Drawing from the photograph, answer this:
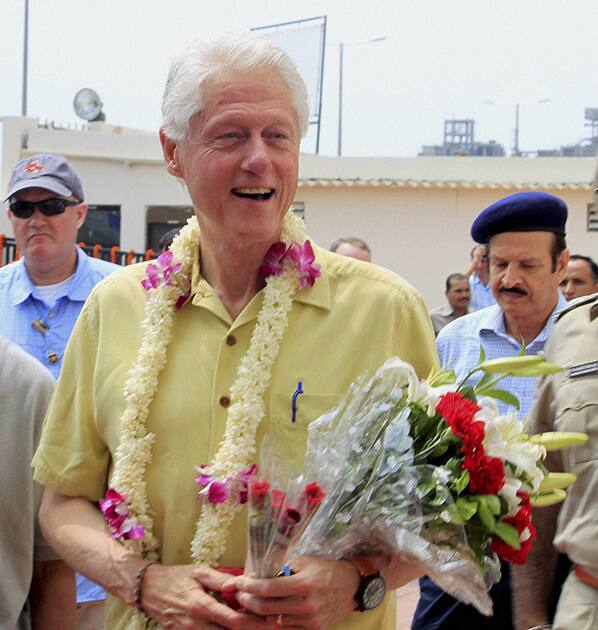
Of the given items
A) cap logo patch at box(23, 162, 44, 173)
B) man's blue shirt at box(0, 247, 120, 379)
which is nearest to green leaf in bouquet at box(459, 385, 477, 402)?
man's blue shirt at box(0, 247, 120, 379)

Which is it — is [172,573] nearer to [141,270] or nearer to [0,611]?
[0,611]

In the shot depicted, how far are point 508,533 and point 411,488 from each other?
27 centimetres

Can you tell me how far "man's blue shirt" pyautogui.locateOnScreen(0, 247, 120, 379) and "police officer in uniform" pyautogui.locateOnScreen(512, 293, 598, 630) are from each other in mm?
2460

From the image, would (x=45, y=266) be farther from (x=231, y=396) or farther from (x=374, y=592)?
(x=374, y=592)

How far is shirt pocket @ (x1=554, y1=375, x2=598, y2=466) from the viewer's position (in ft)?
9.16

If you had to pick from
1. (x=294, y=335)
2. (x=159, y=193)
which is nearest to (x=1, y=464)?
(x=294, y=335)

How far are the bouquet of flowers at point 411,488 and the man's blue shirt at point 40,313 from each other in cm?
267

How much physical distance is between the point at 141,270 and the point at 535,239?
237 cm

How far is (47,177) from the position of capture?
5.23 metres

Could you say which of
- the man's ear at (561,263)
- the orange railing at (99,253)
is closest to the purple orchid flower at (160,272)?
the man's ear at (561,263)

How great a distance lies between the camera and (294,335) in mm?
2684

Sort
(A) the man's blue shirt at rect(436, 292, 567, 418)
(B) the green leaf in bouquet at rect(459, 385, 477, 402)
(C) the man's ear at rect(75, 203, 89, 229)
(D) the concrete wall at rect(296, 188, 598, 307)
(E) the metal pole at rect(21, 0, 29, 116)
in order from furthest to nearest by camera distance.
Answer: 1. (E) the metal pole at rect(21, 0, 29, 116)
2. (D) the concrete wall at rect(296, 188, 598, 307)
3. (C) the man's ear at rect(75, 203, 89, 229)
4. (A) the man's blue shirt at rect(436, 292, 567, 418)
5. (B) the green leaf in bouquet at rect(459, 385, 477, 402)

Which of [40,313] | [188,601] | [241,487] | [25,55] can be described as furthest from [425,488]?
[25,55]

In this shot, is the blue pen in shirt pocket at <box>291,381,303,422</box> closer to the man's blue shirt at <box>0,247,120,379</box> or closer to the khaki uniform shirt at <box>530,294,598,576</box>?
the khaki uniform shirt at <box>530,294,598,576</box>
